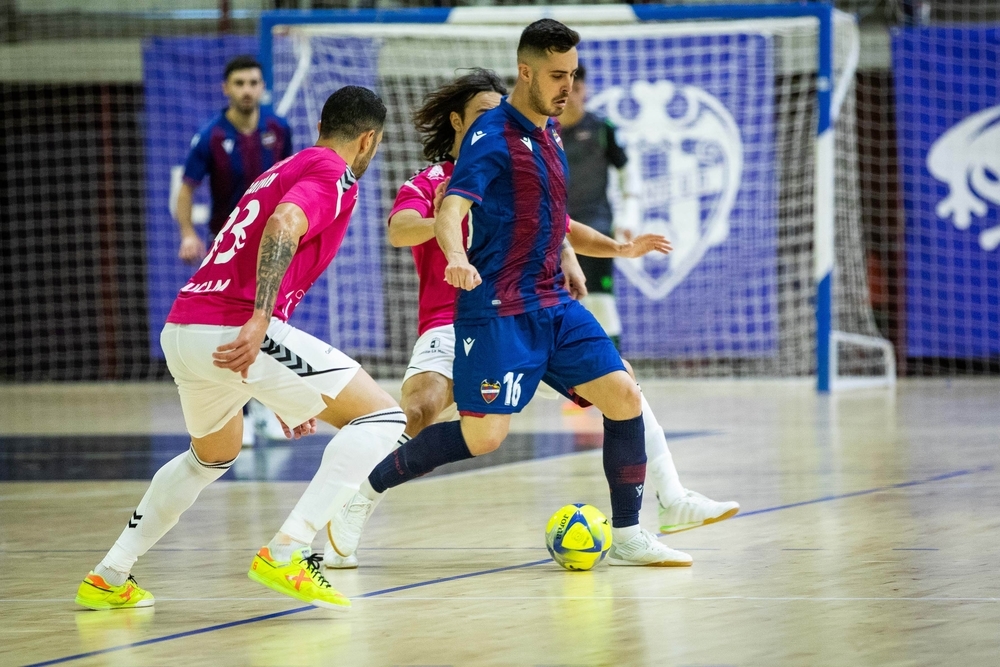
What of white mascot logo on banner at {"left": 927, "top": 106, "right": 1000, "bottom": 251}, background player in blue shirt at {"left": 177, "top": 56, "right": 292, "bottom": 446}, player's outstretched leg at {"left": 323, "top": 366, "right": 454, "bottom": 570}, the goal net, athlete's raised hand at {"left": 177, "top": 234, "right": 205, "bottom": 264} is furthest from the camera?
the goal net

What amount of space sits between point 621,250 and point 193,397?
1628 mm

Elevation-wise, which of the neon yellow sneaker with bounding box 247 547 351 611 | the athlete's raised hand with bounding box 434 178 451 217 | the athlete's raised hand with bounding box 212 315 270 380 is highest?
the athlete's raised hand with bounding box 434 178 451 217

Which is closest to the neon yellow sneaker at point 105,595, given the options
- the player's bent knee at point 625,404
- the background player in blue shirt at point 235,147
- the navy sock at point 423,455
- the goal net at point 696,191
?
the navy sock at point 423,455

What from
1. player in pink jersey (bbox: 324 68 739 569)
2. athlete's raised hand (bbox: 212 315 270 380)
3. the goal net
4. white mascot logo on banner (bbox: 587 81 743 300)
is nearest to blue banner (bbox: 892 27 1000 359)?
the goal net

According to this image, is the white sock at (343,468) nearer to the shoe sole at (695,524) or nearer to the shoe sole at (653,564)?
the shoe sole at (653,564)

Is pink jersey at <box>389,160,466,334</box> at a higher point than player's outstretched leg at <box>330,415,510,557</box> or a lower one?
higher

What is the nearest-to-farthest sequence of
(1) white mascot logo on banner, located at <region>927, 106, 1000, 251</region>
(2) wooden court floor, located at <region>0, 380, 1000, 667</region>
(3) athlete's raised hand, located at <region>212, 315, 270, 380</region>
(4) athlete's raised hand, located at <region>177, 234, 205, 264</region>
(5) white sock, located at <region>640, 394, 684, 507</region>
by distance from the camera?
1. (2) wooden court floor, located at <region>0, 380, 1000, 667</region>
2. (3) athlete's raised hand, located at <region>212, 315, 270, 380</region>
3. (5) white sock, located at <region>640, 394, 684, 507</region>
4. (4) athlete's raised hand, located at <region>177, 234, 205, 264</region>
5. (1) white mascot logo on banner, located at <region>927, 106, 1000, 251</region>

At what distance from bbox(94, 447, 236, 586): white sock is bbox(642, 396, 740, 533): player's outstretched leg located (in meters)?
1.55

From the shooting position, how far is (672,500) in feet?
16.1

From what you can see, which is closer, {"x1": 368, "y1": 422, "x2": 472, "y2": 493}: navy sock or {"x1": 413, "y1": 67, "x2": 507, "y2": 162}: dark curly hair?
{"x1": 368, "y1": 422, "x2": 472, "y2": 493}: navy sock

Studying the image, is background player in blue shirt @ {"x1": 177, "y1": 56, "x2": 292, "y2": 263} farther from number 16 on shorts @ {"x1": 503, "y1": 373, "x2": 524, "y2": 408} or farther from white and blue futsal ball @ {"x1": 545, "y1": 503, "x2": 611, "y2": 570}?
white and blue futsal ball @ {"x1": 545, "y1": 503, "x2": 611, "y2": 570}

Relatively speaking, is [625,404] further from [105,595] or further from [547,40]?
[105,595]

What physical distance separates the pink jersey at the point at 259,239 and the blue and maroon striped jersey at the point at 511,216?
0.55m

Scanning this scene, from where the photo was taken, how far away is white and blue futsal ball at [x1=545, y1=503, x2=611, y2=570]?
14.7ft
